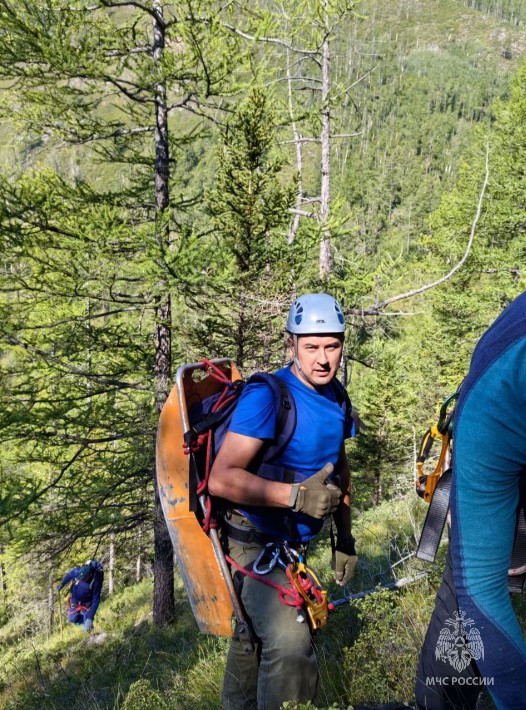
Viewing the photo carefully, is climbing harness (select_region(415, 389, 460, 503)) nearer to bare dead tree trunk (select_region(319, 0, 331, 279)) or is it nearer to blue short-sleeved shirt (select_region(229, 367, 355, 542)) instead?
blue short-sleeved shirt (select_region(229, 367, 355, 542))

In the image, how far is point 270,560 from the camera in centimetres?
268

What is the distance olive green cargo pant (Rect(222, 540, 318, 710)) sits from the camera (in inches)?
95.0

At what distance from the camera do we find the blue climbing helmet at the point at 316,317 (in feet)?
10.0

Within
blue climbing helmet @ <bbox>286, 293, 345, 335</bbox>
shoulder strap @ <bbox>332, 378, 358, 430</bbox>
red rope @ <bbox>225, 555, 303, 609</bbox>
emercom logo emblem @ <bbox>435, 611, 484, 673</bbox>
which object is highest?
blue climbing helmet @ <bbox>286, 293, 345, 335</bbox>

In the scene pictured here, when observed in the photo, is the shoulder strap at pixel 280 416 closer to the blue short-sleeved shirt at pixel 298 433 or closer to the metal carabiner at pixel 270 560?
the blue short-sleeved shirt at pixel 298 433

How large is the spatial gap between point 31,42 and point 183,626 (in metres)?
9.05

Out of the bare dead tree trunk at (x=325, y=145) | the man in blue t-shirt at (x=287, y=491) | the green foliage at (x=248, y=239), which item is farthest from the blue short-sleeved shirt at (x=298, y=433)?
the bare dead tree trunk at (x=325, y=145)

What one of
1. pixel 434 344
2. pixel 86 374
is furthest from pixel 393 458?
pixel 86 374

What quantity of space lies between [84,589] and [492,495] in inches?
460

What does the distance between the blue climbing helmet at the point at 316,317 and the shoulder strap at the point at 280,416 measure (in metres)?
0.51

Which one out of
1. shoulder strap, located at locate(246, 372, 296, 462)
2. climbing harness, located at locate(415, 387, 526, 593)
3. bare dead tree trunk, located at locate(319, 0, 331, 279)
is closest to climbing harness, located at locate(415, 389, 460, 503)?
climbing harness, located at locate(415, 387, 526, 593)

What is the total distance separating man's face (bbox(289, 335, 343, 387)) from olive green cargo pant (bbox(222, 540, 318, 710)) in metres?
1.02

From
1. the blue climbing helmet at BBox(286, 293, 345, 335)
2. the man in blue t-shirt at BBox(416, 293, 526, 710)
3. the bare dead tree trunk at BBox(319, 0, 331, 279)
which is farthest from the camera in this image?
the bare dead tree trunk at BBox(319, 0, 331, 279)

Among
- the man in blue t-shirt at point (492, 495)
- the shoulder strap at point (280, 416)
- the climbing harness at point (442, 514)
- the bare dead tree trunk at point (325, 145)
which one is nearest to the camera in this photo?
the man in blue t-shirt at point (492, 495)
